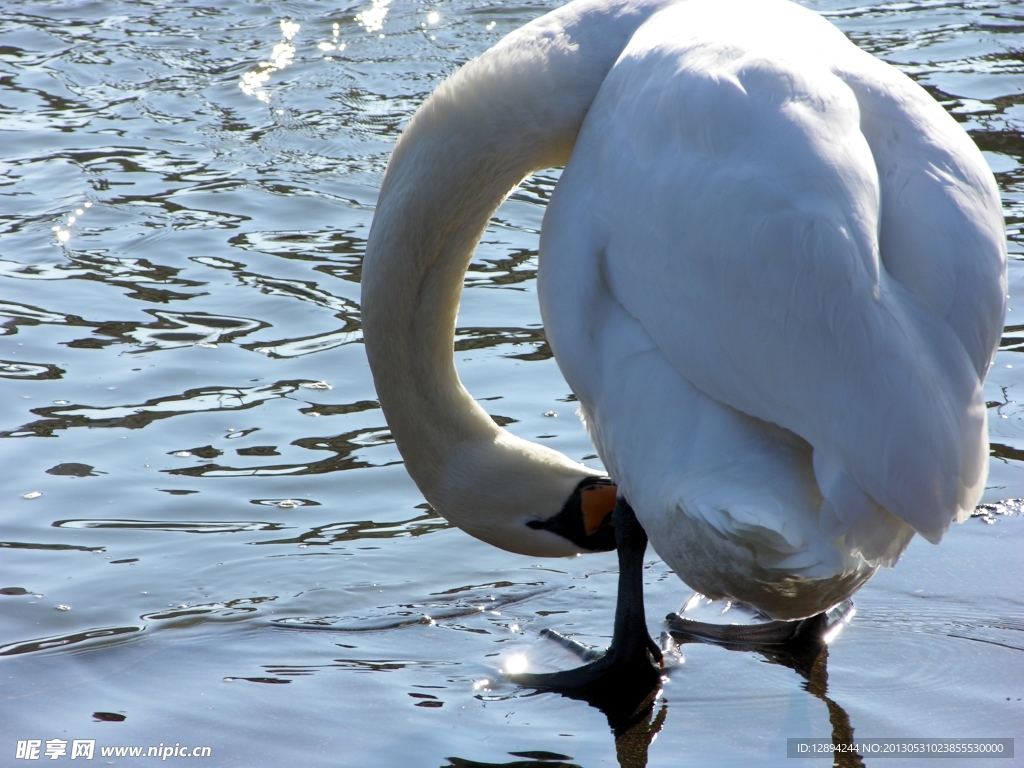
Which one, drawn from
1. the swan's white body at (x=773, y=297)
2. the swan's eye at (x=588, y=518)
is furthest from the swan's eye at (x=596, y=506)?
the swan's white body at (x=773, y=297)

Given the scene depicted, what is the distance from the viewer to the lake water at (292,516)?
3.01 m

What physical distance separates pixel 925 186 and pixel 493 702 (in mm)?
1521

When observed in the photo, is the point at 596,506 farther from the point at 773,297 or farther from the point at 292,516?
the point at 292,516

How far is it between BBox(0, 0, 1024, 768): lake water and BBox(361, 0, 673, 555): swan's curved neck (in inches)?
16.8

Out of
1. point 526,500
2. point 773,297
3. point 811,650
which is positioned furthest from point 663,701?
point 773,297

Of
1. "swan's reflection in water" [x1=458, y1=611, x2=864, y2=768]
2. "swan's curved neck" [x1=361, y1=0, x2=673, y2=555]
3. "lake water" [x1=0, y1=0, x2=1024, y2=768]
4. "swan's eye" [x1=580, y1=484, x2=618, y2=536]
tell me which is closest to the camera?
"swan's reflection in water" [x1=458, y1=611, x2=864, y2=768]

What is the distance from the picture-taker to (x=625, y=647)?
321cm

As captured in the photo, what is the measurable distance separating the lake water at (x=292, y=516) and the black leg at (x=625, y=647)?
0.07m

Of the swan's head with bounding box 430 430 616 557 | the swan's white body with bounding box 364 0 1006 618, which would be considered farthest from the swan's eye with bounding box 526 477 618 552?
the swan's white body with bounding box 364 0 1006 618

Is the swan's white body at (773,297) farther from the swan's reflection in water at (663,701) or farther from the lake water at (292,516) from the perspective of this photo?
the lake water at (292,516)

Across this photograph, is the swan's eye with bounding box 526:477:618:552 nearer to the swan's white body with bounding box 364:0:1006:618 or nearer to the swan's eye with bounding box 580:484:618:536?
the swan's eye with bounding box 580:484:618:536

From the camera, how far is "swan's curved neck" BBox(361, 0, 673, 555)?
10.3 feet

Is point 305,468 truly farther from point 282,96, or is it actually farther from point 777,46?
point 282,96

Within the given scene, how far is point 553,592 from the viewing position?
3711 millimetres
